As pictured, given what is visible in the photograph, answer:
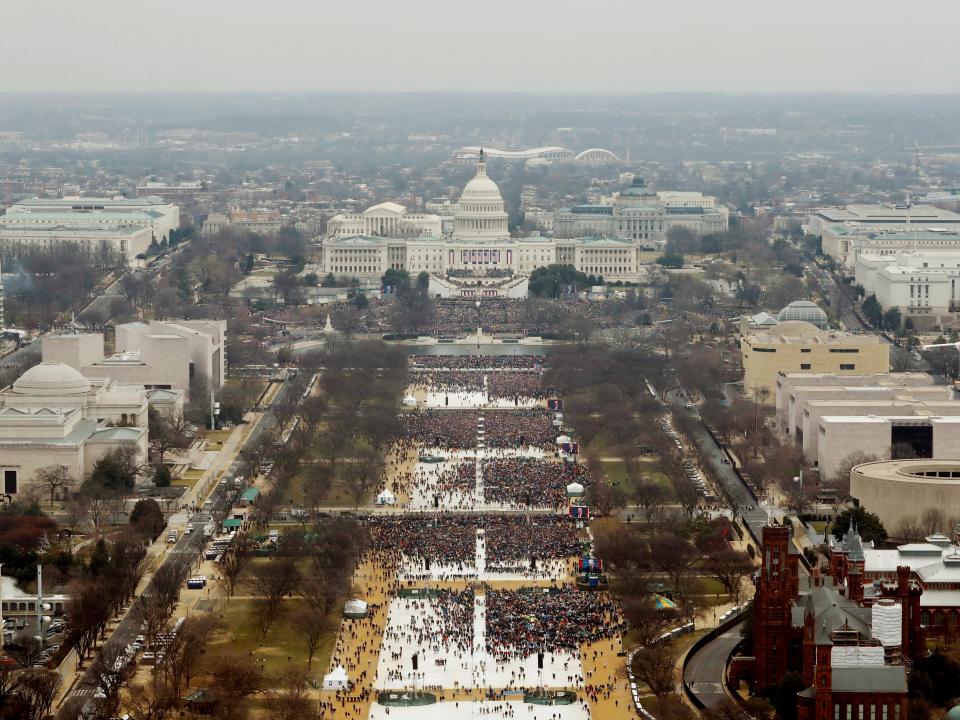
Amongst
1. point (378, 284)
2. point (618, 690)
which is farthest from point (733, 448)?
point (378, 284)

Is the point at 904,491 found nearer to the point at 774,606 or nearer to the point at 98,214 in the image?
the point at 774,606

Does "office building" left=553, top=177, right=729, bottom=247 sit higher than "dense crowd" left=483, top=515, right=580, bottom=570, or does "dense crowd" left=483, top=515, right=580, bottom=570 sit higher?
"dense crowd" left=483, top=515, right=580, bottom=570

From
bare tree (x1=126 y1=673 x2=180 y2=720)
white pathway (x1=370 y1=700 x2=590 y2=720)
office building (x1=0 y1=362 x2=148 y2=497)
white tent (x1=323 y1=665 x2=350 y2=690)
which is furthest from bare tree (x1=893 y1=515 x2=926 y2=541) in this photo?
office building (x1=0 y1=362 x2=148 y2=497)

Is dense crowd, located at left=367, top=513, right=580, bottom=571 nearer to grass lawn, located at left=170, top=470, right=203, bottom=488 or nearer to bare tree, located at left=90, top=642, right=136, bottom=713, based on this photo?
grass lawn, located at left=170, top=470, right=203, bottom=488

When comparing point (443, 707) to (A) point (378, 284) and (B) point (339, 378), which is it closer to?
(B) point (339, 378)

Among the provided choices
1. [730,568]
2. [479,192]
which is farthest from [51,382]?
[479,192]

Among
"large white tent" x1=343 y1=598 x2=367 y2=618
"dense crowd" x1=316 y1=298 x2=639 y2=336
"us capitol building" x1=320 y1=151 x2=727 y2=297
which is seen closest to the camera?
"large white tent" x1=343 y1=598 x2=367 y2=618
